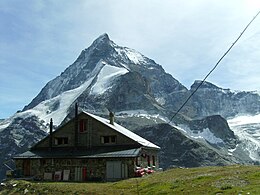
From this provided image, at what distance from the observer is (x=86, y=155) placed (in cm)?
5825

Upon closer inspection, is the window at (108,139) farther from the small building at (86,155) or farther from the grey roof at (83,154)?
the grey roof at (83,154)

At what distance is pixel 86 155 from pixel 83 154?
3.61 feet

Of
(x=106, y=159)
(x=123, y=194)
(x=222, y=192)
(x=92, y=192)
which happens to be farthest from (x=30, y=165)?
(x=222, y=192)

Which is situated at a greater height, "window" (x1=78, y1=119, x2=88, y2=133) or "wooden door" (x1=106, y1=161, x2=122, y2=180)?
"window" (x1=78, y1=119, x2=88, y2=133)

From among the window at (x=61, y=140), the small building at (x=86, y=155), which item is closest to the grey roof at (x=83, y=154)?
the small building at (x=86, y=155)

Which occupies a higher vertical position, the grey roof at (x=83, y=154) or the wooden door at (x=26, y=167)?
the grey roof at (x=83, y=154)

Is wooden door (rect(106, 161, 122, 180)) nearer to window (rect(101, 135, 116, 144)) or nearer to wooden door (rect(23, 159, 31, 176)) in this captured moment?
window (rect(101, 135, 116, 144))

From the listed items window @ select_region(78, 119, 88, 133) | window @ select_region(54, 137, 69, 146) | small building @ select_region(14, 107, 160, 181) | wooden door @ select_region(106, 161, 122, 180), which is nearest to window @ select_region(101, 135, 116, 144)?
small building @ select_region(14, 107, 160, 181)

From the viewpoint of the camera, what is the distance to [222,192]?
2577 centimetres

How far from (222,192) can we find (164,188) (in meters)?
6.97

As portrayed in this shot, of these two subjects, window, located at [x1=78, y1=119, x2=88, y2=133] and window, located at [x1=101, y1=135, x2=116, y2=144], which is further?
window, located at [x1=78, y1=119, x2=88, y2=133]

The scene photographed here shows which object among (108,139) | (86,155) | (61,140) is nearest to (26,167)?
(61,140)

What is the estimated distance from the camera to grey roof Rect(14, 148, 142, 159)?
56.2 m

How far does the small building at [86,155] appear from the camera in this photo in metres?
56.0
